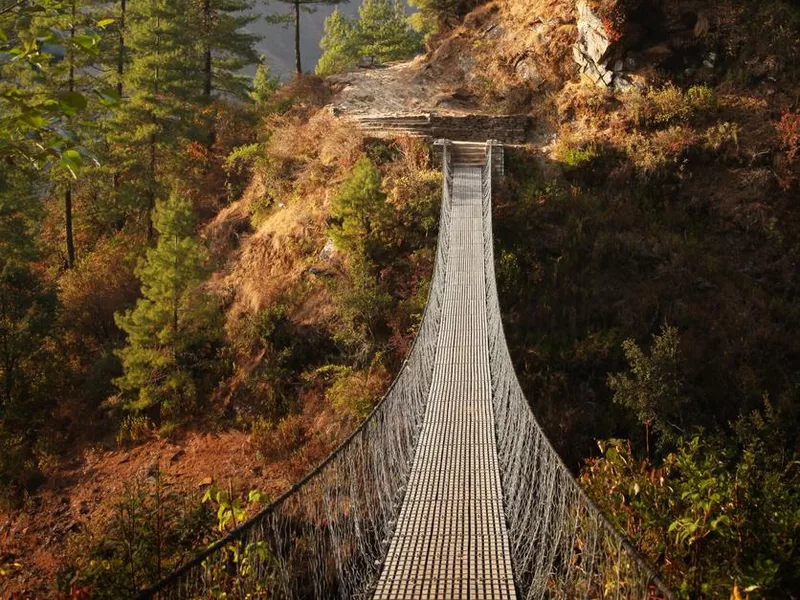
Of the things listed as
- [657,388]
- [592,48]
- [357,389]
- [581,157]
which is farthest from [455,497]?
[592,48]

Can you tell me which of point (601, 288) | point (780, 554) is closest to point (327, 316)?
point (601, 288)

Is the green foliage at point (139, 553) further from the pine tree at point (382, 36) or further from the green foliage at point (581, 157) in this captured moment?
the pine tree at point (382, 36)

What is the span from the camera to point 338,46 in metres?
25.0

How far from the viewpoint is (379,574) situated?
3965mm

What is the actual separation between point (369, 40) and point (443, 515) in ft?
81.1

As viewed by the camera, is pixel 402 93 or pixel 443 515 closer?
pixel 443 515

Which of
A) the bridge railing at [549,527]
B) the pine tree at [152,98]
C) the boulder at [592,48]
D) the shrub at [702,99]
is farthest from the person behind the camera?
the pine tree at [152,98]

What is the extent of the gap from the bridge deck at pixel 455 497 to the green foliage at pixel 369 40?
17366 millimetres

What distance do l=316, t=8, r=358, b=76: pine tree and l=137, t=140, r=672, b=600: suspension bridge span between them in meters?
17.7

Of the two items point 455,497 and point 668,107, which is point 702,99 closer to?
point 668,107

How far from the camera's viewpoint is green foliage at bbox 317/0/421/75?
76.2 feet

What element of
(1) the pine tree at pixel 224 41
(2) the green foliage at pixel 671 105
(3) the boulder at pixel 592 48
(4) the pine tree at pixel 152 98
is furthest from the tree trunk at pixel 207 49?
(2) the green foliage at pixel 671 105

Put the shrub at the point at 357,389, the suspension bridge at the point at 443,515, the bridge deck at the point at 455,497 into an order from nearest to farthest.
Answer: the suspension bridge at the point at 443,515, the bridge deck at the point at 455,497, the shrub at the point at 357,389

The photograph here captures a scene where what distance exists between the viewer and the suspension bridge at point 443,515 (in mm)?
3129
